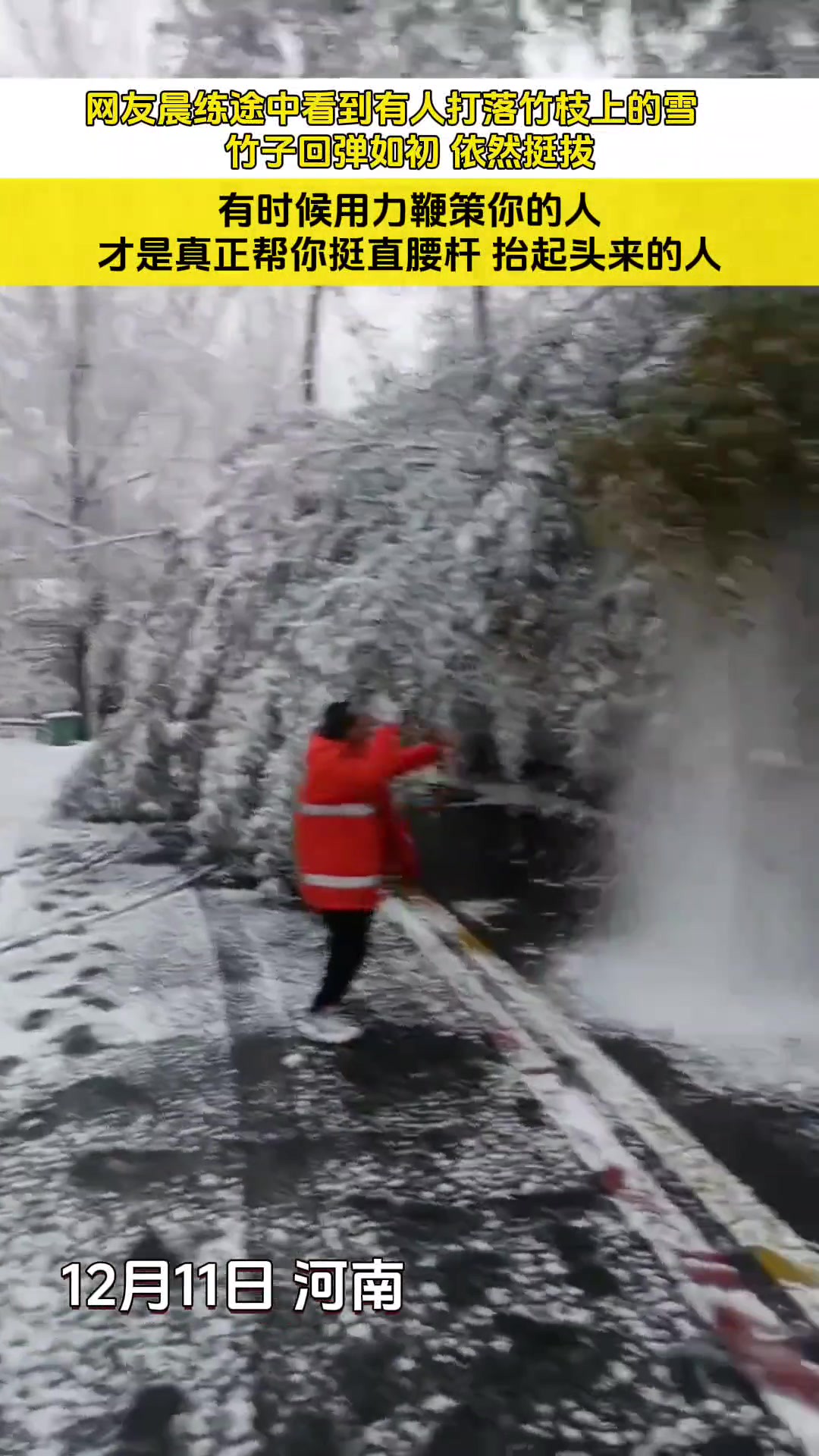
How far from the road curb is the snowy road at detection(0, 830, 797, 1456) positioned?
49mm

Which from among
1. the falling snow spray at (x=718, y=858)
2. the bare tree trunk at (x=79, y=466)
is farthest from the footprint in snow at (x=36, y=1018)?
the falling snow spray at (x=718, y=858)

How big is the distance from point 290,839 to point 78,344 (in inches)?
52.4

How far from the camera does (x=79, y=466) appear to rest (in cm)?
241

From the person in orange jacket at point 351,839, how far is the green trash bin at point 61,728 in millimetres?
609

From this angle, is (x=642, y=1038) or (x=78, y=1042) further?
(x=642, y=1038)

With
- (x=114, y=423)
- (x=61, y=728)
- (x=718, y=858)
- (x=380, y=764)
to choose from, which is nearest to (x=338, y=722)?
(x=380, y=764)

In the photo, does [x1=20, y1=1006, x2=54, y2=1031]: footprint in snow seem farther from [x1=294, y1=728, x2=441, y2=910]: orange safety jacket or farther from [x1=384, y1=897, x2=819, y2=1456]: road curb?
[x1=384, y1=897, x2=819, y2=1456]: road curb

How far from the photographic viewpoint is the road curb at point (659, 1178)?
2.05 metres

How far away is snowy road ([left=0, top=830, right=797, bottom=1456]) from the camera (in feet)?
6.66

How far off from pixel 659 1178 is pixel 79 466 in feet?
Answer: 7.18

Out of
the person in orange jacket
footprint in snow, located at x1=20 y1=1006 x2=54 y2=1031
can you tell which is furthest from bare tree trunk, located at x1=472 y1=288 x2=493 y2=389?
footprint in snow, located at x1=20 y1=1006 x2=54 y2=1031

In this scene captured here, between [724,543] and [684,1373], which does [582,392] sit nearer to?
[724,543]

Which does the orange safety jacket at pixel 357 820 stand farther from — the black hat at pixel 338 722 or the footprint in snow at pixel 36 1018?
the footprint in snow at pixel 36 1018

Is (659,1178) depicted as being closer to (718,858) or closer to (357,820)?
(718,858)
